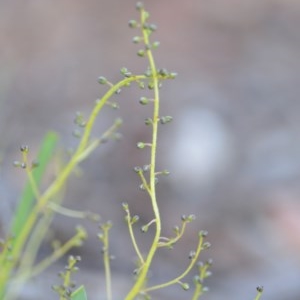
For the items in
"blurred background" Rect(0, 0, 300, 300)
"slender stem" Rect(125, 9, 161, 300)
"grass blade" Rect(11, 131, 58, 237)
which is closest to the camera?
"slender stem" Rect(125, 9, 161, 300)

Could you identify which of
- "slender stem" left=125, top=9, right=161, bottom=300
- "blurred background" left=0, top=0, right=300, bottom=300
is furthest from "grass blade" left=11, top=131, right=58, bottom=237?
"blurred background" left=0, top=0, right=300, bottom=300

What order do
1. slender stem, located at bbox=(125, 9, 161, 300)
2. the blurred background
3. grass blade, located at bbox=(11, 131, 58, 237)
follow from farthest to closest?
the blurred background < grass blade, located at bbox=(11, 131, 58, 237) < slender stem, located at bbox=(125, 9, 161, 300)

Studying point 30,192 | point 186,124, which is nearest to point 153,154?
point 30,192

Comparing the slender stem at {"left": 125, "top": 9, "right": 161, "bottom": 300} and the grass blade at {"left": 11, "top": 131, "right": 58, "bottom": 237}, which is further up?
the grass blade at {"left": 11, "top": 131, "right": 58, "bottom": 237}

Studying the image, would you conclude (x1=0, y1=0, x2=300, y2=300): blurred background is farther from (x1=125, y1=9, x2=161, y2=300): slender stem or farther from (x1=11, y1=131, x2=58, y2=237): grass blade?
(x1=125, y1=9, x2=161, y2=300): slender stem

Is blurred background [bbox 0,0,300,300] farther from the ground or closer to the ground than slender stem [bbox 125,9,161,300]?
farther from the ground

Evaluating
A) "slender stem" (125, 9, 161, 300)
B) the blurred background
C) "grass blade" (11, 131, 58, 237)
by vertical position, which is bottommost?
"slender stem" (125, 9, 161, 300)

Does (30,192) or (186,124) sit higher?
(186,124)

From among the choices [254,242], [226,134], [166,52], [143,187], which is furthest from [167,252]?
[143,187]

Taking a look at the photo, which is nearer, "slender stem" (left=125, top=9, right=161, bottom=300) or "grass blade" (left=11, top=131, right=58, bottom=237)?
"slender stem" (left=125, top=9, right=161, bottom=300)

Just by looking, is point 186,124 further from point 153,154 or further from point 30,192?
point 153,154
